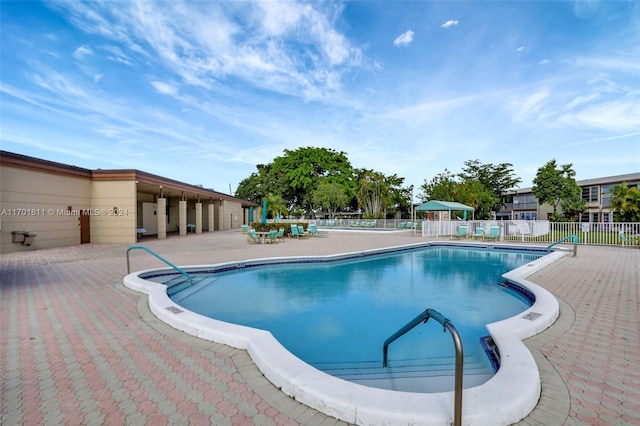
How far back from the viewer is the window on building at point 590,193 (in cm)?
3272

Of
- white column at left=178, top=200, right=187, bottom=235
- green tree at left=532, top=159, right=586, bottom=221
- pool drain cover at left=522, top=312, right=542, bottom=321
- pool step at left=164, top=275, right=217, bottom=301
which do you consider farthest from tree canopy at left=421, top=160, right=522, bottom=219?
pool drain cover at left=522, top=312, right=542, bottom=321

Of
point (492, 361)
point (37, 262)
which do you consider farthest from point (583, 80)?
point (37, 262)

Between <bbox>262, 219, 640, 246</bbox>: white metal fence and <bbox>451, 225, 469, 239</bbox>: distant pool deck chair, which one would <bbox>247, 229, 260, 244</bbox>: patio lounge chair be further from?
<bbox>451, 225, 469, 239</bbox>: distant pool deck chair

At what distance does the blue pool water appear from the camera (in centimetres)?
397

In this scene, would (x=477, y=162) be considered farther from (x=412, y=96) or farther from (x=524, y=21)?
(x=524, y=21)

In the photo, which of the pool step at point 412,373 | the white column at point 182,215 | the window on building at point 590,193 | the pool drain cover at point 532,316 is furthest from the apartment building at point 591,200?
the white column at point 182,215

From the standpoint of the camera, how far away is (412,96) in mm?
18375

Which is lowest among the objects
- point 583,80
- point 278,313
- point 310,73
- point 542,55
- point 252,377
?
point 278,313

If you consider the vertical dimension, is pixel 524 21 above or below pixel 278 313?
A: above

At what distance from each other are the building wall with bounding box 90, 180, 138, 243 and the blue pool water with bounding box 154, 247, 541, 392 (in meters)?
10.7

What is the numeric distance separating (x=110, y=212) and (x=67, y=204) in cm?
191

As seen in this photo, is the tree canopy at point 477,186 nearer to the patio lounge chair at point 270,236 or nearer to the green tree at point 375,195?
the green tree at point 375,195

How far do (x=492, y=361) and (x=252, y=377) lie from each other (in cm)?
306

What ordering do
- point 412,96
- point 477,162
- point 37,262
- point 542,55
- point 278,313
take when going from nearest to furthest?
1. point 278,313
2. point 37,262
3. point 542,55
4. point 412,96
5. point 477,162
